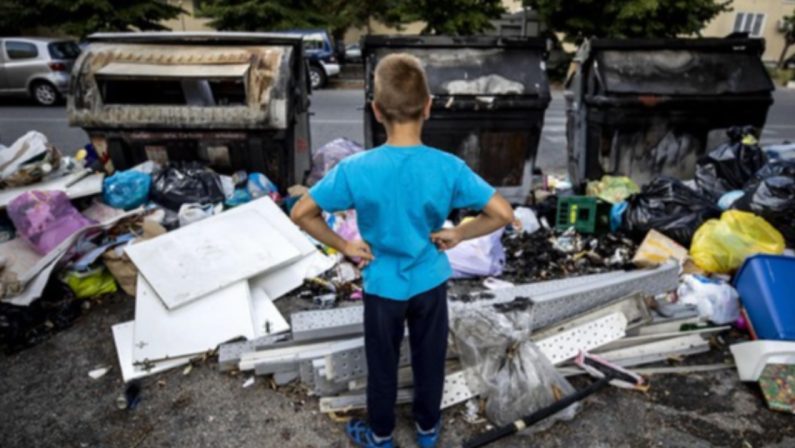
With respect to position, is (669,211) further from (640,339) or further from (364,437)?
(364,437)

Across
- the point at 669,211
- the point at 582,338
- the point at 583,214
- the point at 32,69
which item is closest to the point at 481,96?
the point at 583,214

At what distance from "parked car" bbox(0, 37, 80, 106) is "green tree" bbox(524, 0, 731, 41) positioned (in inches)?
503

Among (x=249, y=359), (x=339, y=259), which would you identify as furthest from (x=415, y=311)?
(x=339, y=259)

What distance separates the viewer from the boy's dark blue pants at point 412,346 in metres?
1.74

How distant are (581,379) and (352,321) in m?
1.18

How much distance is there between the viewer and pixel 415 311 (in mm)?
1764

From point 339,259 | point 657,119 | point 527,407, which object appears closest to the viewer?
point 527,407

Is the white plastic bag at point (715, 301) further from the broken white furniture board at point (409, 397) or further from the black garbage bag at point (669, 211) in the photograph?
the broken white furniture board at point (409, 397)

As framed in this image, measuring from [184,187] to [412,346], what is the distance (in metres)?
2.78

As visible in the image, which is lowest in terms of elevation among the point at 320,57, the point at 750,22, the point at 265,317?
the point at 265,317

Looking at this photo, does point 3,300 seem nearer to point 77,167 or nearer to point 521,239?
point 77,167

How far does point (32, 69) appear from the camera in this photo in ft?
32.1

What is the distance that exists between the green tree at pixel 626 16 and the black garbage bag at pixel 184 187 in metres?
13.8

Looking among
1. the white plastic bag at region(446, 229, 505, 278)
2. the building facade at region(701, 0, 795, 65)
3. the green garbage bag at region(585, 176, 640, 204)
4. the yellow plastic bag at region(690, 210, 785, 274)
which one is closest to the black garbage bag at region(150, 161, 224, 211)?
the white plastic bag at region(446, 229, 505, 278)
